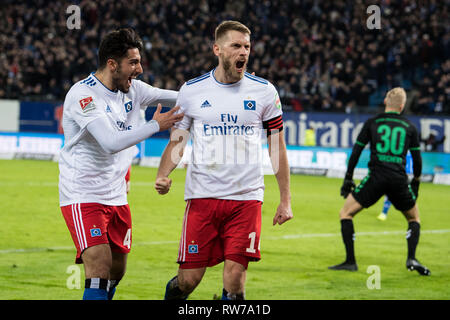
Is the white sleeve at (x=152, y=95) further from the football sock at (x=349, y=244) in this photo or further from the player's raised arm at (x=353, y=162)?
the football sock at (x=349, y=244)

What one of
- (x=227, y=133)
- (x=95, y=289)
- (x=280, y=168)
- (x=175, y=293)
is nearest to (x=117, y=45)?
(x=227, y=133)

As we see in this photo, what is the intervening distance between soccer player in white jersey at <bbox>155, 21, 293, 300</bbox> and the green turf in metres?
2.01

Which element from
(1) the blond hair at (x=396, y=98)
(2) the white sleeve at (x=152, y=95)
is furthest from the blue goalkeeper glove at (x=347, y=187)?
(2) the white sleeve at (x=152, y=95)

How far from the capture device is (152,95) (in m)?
6.73

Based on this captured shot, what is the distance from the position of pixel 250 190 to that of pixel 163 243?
5.54m

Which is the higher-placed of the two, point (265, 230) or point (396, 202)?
point (396, 202)

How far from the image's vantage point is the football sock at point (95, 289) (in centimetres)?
584

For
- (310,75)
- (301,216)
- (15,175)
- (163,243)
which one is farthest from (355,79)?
(163,243)

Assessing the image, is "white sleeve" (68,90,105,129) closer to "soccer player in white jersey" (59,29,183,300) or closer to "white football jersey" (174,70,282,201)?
"soccer player in white jersey" (59,29,183,300)

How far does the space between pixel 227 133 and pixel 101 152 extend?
0.98 m

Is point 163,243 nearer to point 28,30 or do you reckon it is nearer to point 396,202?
point 396,202

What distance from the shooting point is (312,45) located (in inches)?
1222

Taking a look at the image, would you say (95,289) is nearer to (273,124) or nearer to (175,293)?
(175,293)

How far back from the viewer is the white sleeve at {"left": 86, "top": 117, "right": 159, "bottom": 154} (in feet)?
19.0
